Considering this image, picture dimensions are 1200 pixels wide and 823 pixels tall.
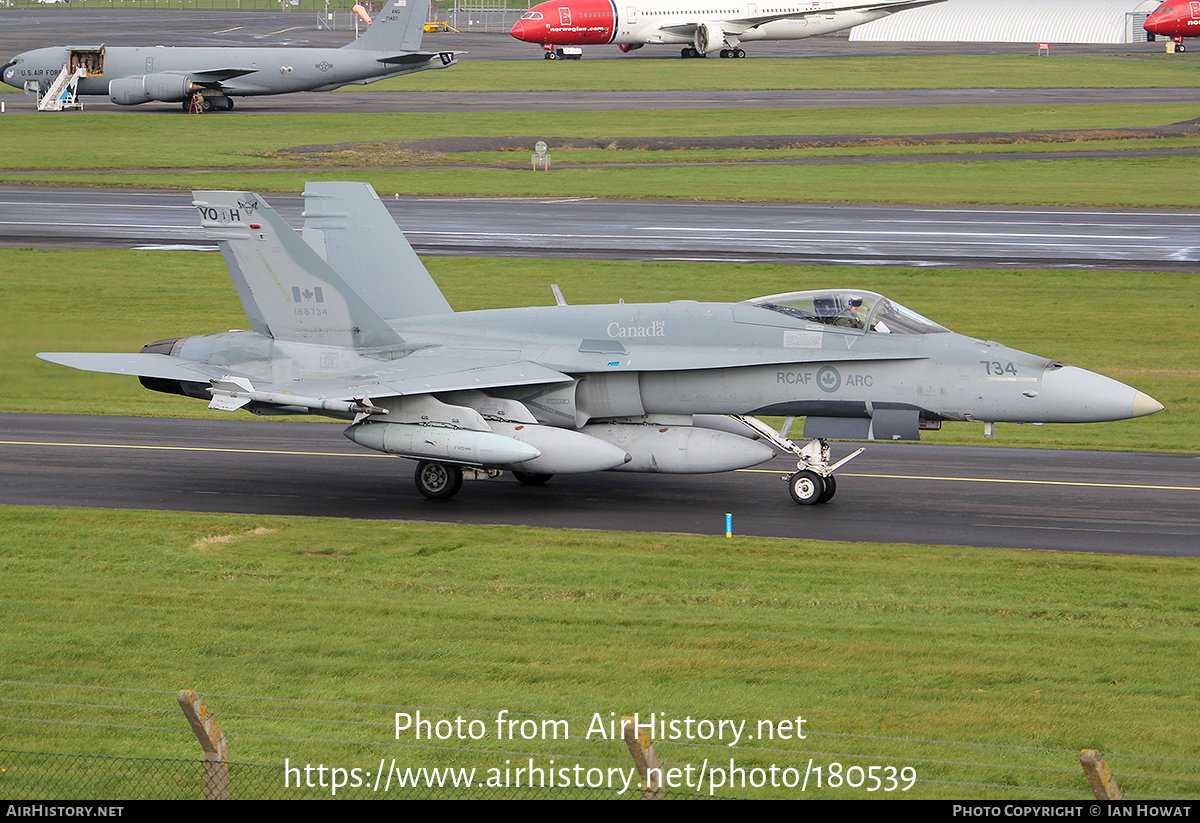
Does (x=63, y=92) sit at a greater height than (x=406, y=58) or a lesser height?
lesser

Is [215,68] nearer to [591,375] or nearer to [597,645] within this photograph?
[591,375]

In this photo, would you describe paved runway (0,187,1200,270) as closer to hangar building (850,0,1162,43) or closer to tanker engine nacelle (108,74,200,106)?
tanker engine nacelle (108,74,200,106)

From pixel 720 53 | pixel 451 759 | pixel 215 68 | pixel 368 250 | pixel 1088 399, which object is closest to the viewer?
pixel 451 759

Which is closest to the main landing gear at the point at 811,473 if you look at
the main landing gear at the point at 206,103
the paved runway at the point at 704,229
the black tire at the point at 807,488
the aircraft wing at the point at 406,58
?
the black tire at the point at 807,488

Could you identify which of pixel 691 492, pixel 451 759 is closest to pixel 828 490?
pixel 691 492

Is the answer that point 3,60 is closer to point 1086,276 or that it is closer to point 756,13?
point 756,13

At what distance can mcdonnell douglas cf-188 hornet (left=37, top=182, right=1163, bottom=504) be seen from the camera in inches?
819

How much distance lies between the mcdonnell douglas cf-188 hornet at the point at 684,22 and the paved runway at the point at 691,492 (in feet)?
319

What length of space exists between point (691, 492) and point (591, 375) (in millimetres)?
2763

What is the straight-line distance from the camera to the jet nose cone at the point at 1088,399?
19.7 m

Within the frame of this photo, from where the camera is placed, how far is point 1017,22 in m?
136

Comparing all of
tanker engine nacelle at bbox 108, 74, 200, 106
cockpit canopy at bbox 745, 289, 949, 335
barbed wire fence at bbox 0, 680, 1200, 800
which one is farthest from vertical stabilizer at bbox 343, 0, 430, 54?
barbed wire fence at bbox 0, 680, 1200, 800
